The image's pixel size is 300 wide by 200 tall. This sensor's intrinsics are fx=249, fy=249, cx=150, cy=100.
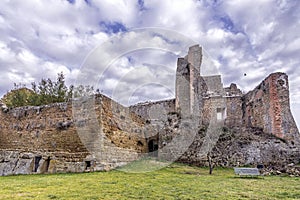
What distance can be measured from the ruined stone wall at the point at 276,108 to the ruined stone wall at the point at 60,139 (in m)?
8.65

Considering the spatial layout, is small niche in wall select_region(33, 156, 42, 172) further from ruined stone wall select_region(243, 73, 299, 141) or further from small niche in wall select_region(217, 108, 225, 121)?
small niche in wall select_region(217, 108, 225, 121)

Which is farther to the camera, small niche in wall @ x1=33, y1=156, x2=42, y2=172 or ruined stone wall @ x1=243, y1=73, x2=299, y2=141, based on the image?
ruined stone wall @ x1=243, y1=73, x2=299, y2=141

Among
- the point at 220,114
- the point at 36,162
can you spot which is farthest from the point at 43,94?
the point at 220,114

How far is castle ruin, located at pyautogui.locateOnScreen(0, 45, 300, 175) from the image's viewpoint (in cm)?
896

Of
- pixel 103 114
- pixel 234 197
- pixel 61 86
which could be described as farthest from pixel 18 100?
pixel 234 197

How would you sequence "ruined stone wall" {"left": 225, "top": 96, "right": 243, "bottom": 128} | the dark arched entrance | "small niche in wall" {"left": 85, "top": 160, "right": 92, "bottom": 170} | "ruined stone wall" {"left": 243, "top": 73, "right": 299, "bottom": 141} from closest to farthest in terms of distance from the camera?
"small niche in wall" {"left": 85, "top": 160, "right": 92, "bottom": 170}
the dark arched entrance
"ruined stone wall" {"left": 243, "top": 73, "right": 299, "bottom": 141}
"ruined stone wall" {"left": 225, "top": 96, "right": 243, "bottom": 128}

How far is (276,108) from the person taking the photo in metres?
14.6

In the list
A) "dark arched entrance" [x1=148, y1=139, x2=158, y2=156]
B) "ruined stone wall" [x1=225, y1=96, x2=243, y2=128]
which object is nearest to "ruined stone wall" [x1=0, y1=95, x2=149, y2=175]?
"dark arched entrance" [x1=148, y1=139, x2=158, y2=156]

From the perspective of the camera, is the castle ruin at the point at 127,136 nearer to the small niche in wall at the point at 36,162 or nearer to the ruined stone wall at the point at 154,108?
the small niche in wall at the point at 36,162

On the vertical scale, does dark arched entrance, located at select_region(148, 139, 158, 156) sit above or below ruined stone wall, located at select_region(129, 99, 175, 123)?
below

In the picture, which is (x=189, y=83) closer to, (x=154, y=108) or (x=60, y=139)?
(x=154, y=108)

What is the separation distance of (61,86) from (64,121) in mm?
8535

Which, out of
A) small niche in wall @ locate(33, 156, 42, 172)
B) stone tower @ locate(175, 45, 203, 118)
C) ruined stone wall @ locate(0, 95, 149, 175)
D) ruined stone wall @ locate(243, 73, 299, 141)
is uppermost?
stone tower @ locate(175, 45, 203, 118)

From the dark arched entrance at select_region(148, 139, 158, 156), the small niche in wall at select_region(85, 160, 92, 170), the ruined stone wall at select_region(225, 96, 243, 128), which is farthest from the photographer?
the ruined stone wall at select_region(225, 96, 243, 128)
